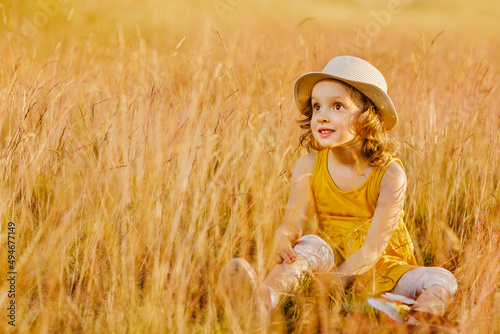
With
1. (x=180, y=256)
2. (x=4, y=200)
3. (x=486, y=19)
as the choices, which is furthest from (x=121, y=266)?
(x=486, y=19)

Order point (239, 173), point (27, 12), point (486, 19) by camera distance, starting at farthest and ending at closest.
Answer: point (486, 19) → point (27, 12) → point (239, 173)

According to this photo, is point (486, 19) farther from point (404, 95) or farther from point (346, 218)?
point (346, 218)

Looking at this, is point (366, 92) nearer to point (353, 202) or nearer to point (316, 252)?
point (353, 202)

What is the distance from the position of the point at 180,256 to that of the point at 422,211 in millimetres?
1260

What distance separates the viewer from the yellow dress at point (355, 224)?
171cm

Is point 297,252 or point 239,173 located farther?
point 239,173

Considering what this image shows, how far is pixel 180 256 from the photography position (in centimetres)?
145

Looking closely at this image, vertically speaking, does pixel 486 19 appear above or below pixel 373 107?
above

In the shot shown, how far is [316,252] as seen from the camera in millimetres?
1698

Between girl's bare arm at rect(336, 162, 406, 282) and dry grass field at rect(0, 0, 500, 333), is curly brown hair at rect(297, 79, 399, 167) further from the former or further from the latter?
dry grass field at rect(0, 0, 500, 333)

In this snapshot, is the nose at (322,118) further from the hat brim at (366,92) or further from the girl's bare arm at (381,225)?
the girl's bare arm at (381,225)

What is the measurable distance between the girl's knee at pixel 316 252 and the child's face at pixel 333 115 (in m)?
0.35

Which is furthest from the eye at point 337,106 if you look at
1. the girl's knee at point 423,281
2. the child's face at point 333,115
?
the girl's knee at point 423,281

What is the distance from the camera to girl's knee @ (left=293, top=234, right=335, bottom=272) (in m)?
1.67
